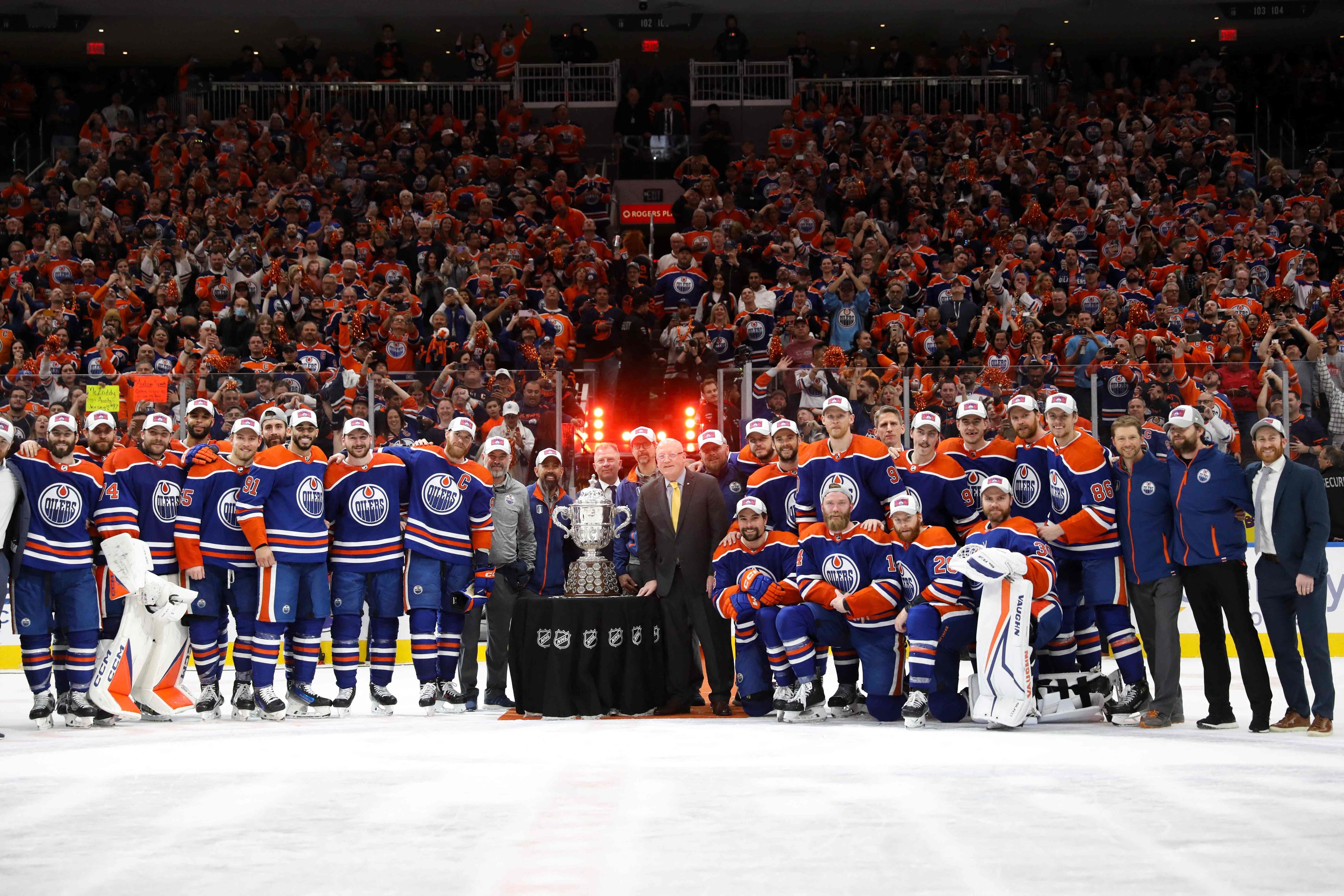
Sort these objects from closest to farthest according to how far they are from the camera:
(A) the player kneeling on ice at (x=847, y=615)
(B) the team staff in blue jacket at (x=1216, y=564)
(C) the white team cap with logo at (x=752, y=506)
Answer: (B) the team staff in blue jacket at (x=1216, y=564) → (A) the player kneeling on ice at (x=847, y=615) → (C) the white team cap with logo at (x=752, y=506)

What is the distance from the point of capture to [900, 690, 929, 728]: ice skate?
794cm

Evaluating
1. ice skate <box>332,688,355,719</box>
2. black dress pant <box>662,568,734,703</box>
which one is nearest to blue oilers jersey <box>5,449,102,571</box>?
ice skate <box>332,688,355,719</box>

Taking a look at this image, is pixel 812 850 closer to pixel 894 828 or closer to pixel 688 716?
pixel 894 828

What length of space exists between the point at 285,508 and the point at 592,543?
1.92 metres

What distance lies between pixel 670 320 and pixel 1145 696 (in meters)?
7.50

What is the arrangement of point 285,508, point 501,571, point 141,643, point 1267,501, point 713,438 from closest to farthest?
point 1267,501 < point 141,643 < point 285,508 < point 501,571 < point 713,438

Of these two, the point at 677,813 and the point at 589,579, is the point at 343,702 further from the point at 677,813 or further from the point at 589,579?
the point at 677,813

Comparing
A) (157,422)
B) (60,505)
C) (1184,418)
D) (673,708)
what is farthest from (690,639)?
(60,505)

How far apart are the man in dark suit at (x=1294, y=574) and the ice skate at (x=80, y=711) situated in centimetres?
669

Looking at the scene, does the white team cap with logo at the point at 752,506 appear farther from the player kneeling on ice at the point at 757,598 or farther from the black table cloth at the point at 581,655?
the black table cloth at the point at 581,655

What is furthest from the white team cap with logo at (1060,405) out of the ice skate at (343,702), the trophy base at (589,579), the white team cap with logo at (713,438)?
the ice skate at (343,702)

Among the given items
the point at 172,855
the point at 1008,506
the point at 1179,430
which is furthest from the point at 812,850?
the point at 1179,430

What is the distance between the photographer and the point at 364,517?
9062 mm

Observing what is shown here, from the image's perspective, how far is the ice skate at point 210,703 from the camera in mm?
8984
